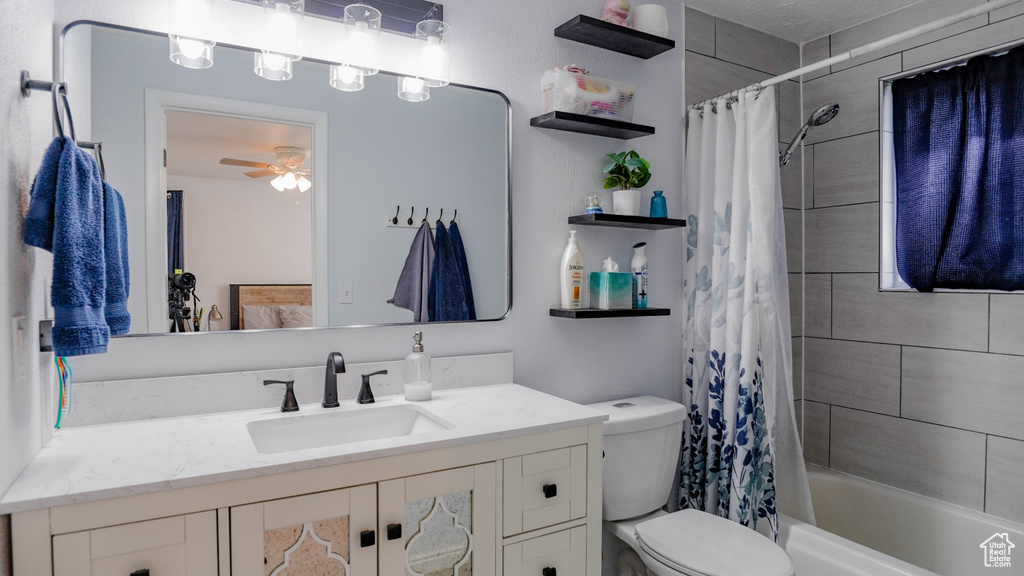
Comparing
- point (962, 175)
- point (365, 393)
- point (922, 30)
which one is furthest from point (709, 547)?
point (962, 175)

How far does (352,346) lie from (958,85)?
93.4 inches

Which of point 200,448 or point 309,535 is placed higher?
point 200,448

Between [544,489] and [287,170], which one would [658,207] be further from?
[287,170]

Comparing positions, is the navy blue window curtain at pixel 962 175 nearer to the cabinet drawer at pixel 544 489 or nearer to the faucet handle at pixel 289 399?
the cabinet drawer at pixel 544 489

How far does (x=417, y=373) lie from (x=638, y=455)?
0.80 m

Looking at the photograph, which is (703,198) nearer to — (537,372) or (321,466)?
(537,372)

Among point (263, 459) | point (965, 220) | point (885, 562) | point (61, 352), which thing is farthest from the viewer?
point (965, 220)

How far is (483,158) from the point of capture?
196cm

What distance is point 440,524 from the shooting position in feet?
4.35

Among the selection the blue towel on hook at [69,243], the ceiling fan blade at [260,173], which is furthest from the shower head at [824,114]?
the blue towel on hook at [69,243]

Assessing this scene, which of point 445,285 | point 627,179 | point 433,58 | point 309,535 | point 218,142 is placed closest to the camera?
point 309,535

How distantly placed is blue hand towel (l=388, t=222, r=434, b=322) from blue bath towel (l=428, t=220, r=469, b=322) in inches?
0.8

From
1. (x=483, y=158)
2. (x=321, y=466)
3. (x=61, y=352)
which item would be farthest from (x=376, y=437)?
(x=483, y=158)

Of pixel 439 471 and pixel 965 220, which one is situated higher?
pixel 965 220
